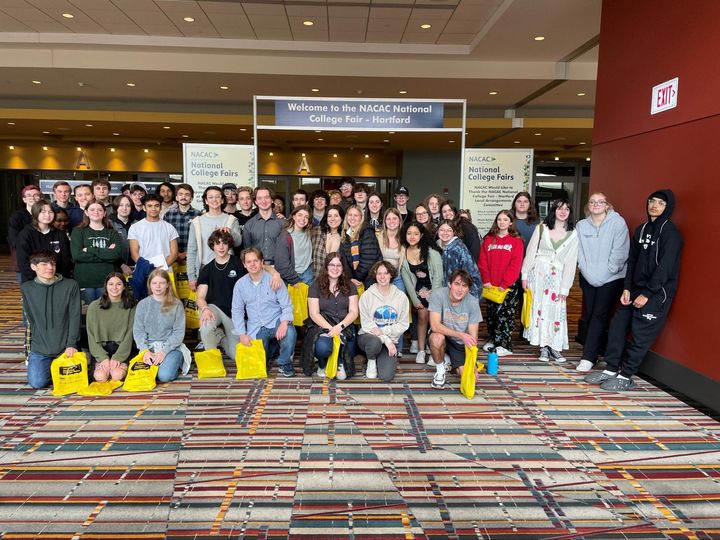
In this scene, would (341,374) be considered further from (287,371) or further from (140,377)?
→ (140,377)

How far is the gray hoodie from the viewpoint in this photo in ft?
14.8

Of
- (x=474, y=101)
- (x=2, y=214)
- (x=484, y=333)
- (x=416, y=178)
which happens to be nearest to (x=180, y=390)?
(x=484, y=333)

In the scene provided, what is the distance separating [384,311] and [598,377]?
1.93 m

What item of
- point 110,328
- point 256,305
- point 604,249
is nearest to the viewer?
point 110,328

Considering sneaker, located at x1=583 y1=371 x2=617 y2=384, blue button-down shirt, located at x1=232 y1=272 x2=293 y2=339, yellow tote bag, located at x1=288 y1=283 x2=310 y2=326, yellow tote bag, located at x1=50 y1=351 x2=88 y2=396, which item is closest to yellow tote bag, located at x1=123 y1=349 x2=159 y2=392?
yellow tote bag, located at x1=50 y1=351 x2=88 y2=396

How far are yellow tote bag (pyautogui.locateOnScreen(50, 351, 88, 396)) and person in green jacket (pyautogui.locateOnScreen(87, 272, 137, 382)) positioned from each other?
18 centimetres

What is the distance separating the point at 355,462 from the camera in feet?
9.61

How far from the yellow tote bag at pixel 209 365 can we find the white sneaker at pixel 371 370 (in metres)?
1.24

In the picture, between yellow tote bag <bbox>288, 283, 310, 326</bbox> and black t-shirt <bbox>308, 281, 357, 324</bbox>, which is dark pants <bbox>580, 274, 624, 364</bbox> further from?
yellow tote bag <bbox>288, 283, 310, 326</bbox>

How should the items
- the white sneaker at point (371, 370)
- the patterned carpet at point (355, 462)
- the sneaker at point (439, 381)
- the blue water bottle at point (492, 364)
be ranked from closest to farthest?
the patterned carpet at point (355, 462) → the sneaker at point (439, 381) → the white sneaker at point (371, 370) → the blue water bottle at point (492, 364)

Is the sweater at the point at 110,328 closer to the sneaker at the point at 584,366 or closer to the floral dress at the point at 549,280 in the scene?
the floral dress at the point at 549,280

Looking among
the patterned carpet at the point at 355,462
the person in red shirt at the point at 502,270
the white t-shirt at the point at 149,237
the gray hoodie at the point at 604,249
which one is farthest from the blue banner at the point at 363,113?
the patterned carpet at the point at 355,462

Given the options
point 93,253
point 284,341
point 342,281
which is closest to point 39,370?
point 93,253

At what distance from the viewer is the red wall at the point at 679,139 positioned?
3750 mm
